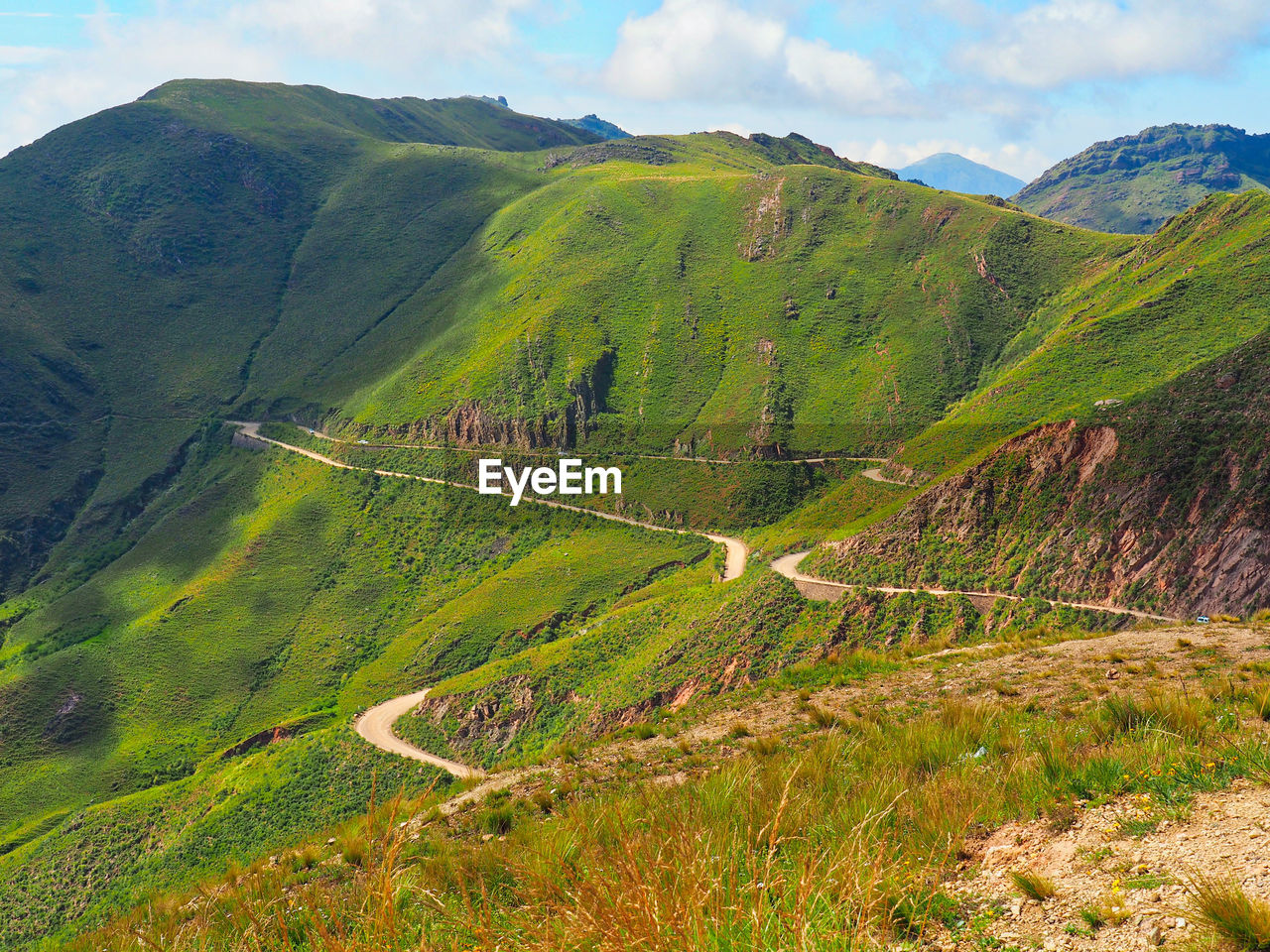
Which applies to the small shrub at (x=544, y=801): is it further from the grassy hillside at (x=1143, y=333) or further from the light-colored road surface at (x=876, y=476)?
the light-colored road surface at (x=876, y=476)

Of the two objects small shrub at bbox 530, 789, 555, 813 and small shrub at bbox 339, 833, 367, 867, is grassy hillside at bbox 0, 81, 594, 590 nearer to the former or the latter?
small shrub at bbox 530, 789, 555, 813

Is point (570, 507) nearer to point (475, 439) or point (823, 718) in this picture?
point (475, 439)

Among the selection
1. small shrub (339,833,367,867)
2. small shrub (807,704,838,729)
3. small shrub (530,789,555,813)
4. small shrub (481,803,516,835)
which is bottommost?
small shrub (530,789,555,813)

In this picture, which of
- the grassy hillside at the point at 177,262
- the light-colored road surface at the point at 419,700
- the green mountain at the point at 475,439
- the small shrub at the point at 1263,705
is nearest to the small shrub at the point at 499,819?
the small shrub at the point at 1263,705

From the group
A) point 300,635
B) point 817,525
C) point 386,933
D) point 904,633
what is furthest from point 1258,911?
point 300,635

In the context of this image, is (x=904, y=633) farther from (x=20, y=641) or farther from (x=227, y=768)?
(x=20, y=641)

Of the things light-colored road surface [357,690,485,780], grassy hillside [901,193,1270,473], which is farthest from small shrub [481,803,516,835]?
grassy hillside [901,193,1270,473]
